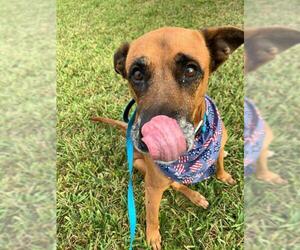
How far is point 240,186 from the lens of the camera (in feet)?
6.31

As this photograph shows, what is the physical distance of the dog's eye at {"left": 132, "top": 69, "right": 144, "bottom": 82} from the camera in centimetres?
155

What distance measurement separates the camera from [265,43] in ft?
4.64

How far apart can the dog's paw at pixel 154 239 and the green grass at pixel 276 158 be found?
399 mm

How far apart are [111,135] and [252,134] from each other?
30.2 inches

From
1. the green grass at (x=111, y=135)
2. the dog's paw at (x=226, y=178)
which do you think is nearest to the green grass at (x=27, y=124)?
the green grass at (x=111, y=135)

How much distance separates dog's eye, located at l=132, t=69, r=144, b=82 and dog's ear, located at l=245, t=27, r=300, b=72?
339 mm

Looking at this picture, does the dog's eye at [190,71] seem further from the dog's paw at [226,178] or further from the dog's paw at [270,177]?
the dog's paw at [226,178]

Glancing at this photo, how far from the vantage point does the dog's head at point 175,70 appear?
1.44 metres

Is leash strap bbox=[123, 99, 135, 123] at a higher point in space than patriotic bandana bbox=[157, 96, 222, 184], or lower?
higher

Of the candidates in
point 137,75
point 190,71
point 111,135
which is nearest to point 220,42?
point 190,71

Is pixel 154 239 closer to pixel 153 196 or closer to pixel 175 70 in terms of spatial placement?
pixel 153 196

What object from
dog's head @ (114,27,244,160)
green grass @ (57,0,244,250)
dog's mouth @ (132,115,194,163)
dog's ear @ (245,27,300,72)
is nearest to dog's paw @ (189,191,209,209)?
green grass @ (57,0,244,250)

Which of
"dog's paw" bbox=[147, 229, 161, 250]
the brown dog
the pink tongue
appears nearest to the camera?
the pink tongue

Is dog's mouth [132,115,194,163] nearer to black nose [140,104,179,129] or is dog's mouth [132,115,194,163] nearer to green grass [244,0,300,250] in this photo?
black nose [140,104,179,129]
